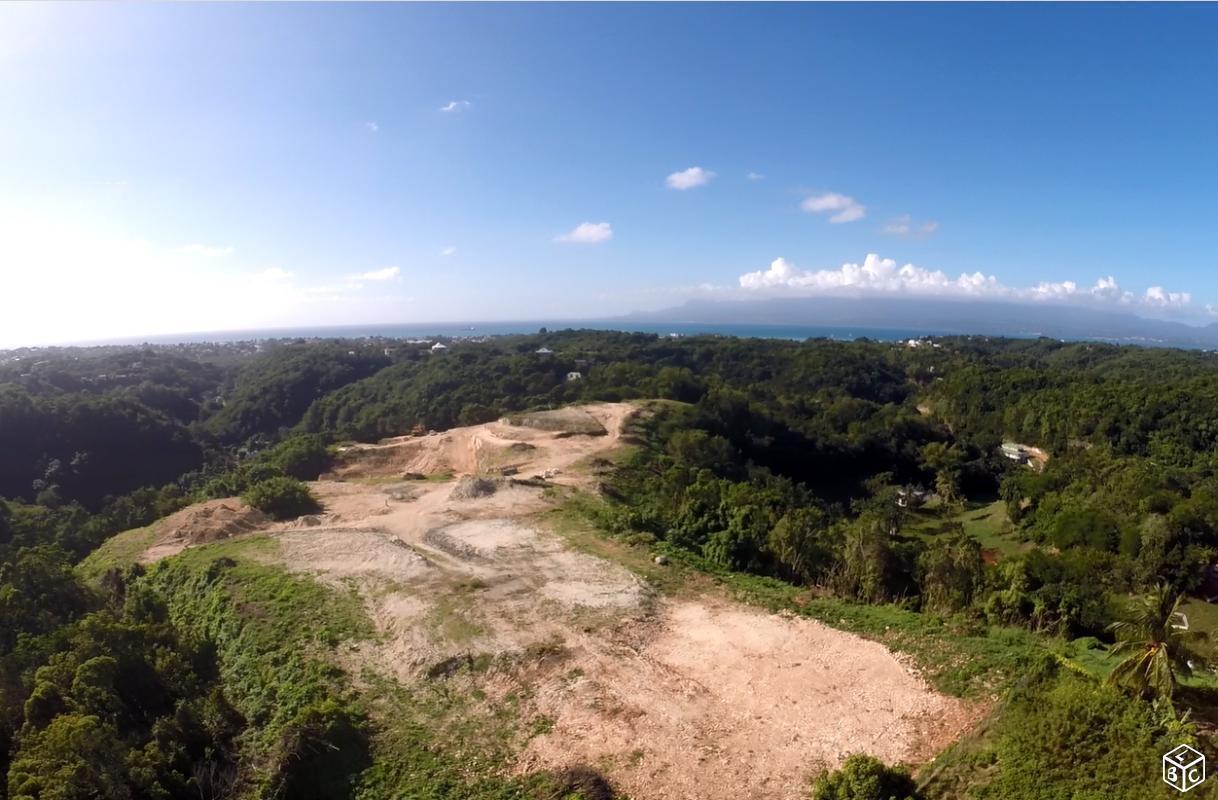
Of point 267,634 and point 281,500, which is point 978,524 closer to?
point 281,500

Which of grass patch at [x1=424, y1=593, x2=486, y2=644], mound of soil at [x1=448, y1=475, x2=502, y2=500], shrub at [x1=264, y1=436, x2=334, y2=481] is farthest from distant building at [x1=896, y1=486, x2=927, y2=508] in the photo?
Answer: shrub at [x1=264, y1=436, x2=334, y2=481]

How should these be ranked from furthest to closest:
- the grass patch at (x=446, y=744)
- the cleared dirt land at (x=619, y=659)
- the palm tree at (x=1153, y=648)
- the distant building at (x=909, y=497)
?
the distant building at (x=909, y=497) < the cleared dirt land at (x=619, y=659) < the grass patch at (x=446, y=744) < the palm tree at (x=1153, y=648)

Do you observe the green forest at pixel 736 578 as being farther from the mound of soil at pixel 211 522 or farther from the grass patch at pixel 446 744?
the mound of soil at pixel 211 522

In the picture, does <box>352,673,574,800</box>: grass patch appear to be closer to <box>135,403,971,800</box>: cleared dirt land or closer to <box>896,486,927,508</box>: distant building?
<box>135,403,971,800</box>: cleared dirt land

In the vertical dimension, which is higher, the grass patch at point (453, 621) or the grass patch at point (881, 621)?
the grass patch at point (881, 621)

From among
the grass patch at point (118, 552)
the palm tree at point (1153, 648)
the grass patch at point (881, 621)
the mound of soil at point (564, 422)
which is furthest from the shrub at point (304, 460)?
the palm tree at point (1153, 648)

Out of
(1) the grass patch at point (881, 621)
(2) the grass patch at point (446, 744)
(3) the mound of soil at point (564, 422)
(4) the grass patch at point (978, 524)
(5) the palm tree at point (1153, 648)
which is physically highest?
(5) the palm tree at point (1153, 648)
